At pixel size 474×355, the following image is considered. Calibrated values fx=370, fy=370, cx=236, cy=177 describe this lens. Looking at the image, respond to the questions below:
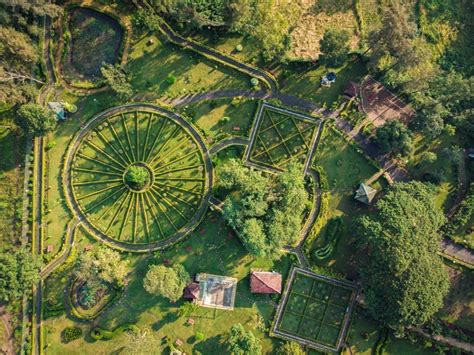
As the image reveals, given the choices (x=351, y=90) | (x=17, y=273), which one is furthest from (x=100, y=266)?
(x=351, y=90)

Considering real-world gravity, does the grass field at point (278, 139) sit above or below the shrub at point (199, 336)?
above

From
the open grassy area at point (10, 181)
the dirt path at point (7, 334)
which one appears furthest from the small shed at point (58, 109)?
the dirt path at point (7, 334)

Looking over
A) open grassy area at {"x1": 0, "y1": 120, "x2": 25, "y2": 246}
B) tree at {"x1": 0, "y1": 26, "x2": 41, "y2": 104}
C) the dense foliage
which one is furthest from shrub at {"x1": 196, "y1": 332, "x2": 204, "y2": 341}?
tree at {"x1": 0, "y1": 26, "x2": 41, "y2": 104}

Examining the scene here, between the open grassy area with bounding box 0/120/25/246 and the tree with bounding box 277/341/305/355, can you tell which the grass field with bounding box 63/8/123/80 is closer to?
the open grassy area with bounding box 0/120/25/246

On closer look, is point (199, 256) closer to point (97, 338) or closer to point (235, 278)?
point (235, 278)

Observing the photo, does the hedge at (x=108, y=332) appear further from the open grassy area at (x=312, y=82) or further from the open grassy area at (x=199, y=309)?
the open grassy area at (x=312, y=82)
